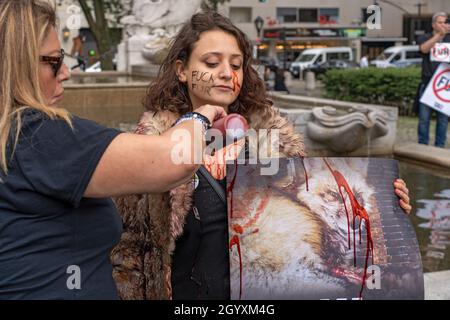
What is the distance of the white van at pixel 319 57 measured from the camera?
42.3m

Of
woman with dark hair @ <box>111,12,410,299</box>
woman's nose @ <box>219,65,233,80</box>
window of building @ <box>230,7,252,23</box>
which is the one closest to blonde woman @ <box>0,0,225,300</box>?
woman with dark hair @ <box>111,12,410,299</box>

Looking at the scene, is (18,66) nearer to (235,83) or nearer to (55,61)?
(55,61)

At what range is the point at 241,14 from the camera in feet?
184

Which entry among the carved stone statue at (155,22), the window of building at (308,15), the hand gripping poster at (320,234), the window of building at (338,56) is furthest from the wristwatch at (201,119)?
the window of building at (308,15)

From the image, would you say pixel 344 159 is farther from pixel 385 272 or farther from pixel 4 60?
pixel 4 60

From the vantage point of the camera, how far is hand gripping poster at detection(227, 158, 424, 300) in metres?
1.78

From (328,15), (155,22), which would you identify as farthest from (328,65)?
(155,22)

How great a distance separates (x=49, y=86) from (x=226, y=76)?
66 centimetres

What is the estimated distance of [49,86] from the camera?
5.73 ft

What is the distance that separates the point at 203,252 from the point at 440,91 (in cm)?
710

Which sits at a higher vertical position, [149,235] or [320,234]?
[320,234]

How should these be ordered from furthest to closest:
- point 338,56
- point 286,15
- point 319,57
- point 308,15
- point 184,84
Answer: point 286,15 < point 308,15 < point 338,56 < point 319,57 < point 184,84

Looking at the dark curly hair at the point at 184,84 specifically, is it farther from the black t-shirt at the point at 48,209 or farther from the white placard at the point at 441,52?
the white placard at the point at 441,52
